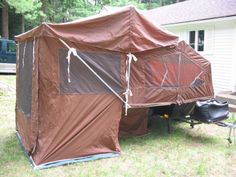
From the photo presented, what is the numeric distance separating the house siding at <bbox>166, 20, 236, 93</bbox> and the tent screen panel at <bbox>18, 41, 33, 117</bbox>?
7938 mm

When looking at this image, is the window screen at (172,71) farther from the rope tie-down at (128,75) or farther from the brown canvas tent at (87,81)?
the rope tie-down at (128,75)

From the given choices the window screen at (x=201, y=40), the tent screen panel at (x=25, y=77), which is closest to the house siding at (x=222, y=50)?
the window screen at (x=201, y=40)

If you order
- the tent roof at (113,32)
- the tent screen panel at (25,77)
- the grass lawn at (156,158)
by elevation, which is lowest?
the grass lawn at (156,158)

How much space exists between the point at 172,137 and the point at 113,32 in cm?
278

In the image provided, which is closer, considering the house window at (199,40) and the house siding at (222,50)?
the house siding at (222,50)

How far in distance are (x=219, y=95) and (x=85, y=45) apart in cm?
711

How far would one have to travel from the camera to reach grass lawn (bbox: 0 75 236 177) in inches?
193

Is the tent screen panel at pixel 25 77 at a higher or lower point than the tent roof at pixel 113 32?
lower

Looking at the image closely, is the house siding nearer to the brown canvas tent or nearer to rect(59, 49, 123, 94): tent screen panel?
the brown canvas tent

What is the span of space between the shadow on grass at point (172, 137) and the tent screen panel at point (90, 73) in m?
1.38

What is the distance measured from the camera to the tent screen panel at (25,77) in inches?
217

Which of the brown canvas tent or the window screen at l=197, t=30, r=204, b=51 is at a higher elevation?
the window screen at l=197, t=30, r=204, b=51

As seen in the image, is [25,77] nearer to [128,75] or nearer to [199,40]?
[128,75]

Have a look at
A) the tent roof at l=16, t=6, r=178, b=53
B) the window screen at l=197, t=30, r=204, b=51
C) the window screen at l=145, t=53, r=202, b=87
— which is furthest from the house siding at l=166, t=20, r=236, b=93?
the tent roof at l=16, t=6, r=178, b=53
